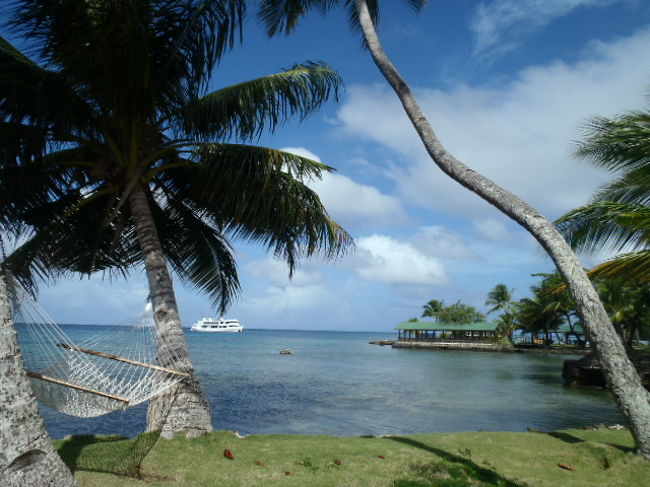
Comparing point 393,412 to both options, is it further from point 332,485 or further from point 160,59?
point 160,59

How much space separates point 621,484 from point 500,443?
1.41 m

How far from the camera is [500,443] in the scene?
5676 mm

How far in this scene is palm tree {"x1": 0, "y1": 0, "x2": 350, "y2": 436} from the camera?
560cm

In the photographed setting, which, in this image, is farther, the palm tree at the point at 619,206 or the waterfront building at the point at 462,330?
the waterfront building at the point at 462,330

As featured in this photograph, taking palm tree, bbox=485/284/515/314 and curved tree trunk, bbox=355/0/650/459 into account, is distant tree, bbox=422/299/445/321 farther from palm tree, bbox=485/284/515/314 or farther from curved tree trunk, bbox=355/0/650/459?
curved tree trunk, bbox=355/0/650/459

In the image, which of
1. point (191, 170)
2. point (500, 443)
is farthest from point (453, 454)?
point (191, 170)

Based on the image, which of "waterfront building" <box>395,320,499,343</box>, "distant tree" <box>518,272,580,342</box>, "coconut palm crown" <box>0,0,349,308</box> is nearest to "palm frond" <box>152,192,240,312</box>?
"coconut palm crown" <box>0,0,349,308</box>

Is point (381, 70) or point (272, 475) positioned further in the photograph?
point (381, 70)

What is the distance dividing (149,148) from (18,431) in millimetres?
4386

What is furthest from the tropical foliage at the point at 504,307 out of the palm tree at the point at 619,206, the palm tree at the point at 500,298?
the palm tree at the point at 619,206

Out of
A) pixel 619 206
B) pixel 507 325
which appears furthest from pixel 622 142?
pixel 507 325

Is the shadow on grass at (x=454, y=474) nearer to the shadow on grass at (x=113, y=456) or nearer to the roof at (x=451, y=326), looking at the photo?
the shadow on grass at (x=113, y=456)

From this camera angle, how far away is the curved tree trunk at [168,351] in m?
5.48

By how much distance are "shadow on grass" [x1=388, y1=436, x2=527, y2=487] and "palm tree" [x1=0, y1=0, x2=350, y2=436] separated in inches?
94.1
